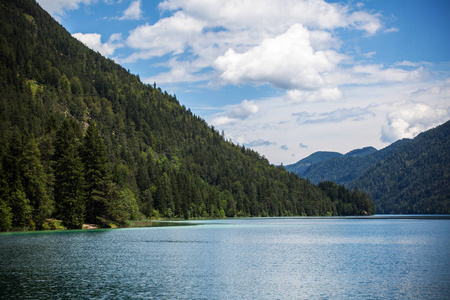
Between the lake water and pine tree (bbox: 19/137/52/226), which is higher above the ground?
pine tree (bbox: 19/137/52/226)

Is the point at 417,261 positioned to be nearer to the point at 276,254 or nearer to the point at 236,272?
the point at 276,254

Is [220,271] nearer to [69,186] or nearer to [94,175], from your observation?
[69,186]

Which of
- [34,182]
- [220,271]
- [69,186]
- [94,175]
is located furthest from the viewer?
[94,175]

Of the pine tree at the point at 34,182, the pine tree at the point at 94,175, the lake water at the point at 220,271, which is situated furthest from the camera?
the pine tree at the point at 94,175

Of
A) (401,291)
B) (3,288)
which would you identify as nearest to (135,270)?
(3,288)

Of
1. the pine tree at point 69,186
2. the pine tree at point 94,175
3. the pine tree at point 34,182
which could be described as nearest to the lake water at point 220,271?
the pine tree at point 34,182

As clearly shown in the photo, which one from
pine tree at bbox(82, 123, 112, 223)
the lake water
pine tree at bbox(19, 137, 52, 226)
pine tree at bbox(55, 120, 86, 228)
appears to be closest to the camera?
the lake water

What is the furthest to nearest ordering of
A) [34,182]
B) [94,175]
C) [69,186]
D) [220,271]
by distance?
[94,175] → [69,186] → [34,182] → [220,271]

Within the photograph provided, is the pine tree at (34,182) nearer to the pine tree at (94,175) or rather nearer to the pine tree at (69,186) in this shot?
the pine tree at (69,186)

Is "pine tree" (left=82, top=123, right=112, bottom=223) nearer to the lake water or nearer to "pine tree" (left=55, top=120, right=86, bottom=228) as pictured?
"pine tree" (left=55, top=120, right=86, bottom=228)

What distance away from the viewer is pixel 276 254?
209 feet

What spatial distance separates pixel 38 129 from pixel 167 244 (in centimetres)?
13219

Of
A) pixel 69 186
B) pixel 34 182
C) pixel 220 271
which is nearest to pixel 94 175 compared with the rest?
pixel 69 186

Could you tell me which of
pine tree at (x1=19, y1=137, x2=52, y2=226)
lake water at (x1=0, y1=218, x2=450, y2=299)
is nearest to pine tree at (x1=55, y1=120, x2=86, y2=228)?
pine tree at (x1=19, y1=137, x2=52, y2=226)
